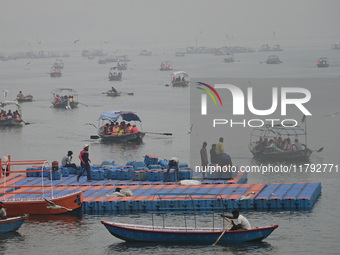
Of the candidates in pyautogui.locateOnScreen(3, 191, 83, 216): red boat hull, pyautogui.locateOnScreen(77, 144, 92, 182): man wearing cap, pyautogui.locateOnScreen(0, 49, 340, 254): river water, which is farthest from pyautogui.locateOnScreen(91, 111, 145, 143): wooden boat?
pyautogui.locateOnScreen(3, 191, 83, 216): red boat hull

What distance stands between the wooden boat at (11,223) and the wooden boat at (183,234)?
16.2 feet

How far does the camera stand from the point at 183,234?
125 feet

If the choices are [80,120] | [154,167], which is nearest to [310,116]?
[80,120]

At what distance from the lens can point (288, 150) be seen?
64.3 meters

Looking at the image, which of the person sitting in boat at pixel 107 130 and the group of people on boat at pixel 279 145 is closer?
the group of people on boat at pixel 279 145

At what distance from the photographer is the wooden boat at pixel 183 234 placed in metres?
37.8

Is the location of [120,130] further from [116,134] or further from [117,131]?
[116,134]

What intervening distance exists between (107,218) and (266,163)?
928 inches

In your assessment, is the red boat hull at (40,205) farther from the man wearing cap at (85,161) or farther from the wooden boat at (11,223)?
the man wearing cap at (85,161)

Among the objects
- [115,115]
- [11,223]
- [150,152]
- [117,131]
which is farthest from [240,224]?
[115,115]

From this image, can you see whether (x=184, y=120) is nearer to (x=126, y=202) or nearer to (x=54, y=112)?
(x=54, y=112)

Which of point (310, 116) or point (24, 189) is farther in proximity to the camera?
point (310, 116)

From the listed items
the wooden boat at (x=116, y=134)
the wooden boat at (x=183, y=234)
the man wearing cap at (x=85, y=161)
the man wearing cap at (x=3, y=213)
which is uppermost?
the wooden boat at (x=116, y=134)

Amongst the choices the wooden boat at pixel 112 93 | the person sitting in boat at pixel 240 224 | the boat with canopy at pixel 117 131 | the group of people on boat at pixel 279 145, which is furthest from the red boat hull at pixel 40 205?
the wooden boat at pixel 112 93
